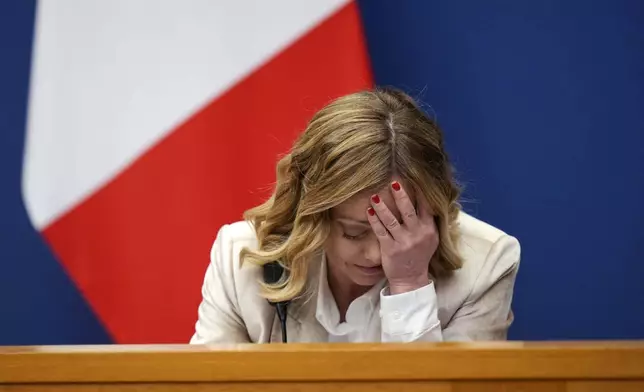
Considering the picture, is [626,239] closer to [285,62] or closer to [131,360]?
[285,62]

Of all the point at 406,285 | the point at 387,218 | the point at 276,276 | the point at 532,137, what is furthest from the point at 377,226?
the point at 532,137

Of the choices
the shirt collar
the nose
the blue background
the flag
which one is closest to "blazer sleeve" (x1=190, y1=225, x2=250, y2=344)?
the shirt collar

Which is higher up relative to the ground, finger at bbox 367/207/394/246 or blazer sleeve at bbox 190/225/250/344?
finger at bbox 367/207/394/246

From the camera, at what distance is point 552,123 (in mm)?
2107

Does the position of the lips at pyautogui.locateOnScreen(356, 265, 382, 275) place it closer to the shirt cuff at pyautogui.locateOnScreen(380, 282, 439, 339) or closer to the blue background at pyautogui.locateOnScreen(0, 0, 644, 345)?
the shirt cuff at pyautogui.locateOnScreen(380, 282, 439, 339)

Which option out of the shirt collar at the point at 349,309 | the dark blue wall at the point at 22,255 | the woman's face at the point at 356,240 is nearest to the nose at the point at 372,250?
the woman's face at the point at 356,240

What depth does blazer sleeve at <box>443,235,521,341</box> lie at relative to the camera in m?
1.59

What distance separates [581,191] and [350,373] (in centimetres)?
120

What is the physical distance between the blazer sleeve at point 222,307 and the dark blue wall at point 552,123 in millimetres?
678

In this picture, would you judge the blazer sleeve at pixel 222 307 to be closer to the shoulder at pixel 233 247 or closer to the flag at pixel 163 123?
the shoulder at pixel 233 247

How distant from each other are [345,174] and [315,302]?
27 centimetres

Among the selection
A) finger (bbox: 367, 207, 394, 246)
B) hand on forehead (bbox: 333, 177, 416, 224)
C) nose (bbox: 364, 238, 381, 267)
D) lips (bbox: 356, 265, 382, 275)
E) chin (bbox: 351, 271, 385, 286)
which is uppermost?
hand on forehead (bbox: 333, 177, 416, 224)

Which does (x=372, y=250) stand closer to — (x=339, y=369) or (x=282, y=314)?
(x=282, y=314)

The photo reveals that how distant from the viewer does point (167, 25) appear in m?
2.14
